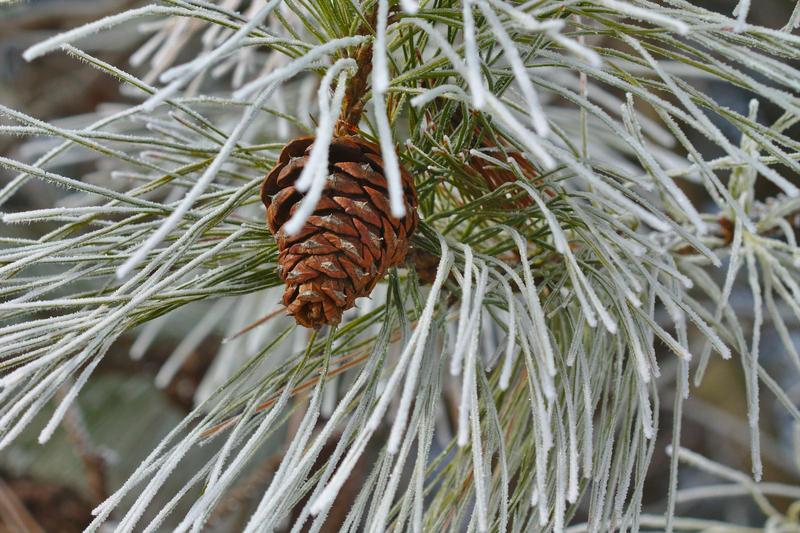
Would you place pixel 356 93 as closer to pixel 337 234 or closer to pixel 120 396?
pixel 337 234

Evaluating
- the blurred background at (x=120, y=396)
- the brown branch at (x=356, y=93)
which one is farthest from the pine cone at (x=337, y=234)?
the blurred background at (x=120, y=396)

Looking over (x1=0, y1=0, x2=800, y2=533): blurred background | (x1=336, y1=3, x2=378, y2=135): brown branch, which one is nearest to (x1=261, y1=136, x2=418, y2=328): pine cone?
(x1=336, y1=3, x2=378, y2=135): brown branch

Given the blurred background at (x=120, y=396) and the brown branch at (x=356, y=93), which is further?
the blurred background at (x=120, y=396)

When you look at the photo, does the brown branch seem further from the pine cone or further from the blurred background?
the blurred background

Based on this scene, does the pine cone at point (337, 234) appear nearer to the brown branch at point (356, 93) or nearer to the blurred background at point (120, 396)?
the brown branch at point (356, 93)

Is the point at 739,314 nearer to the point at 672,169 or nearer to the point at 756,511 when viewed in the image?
the point at 756,511

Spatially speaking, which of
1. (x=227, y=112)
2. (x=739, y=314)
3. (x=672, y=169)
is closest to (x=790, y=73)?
(x=672, y=169)

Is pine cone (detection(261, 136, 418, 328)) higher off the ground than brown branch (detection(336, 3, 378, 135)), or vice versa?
brown branch (detection(336, 3, 378, 135))
